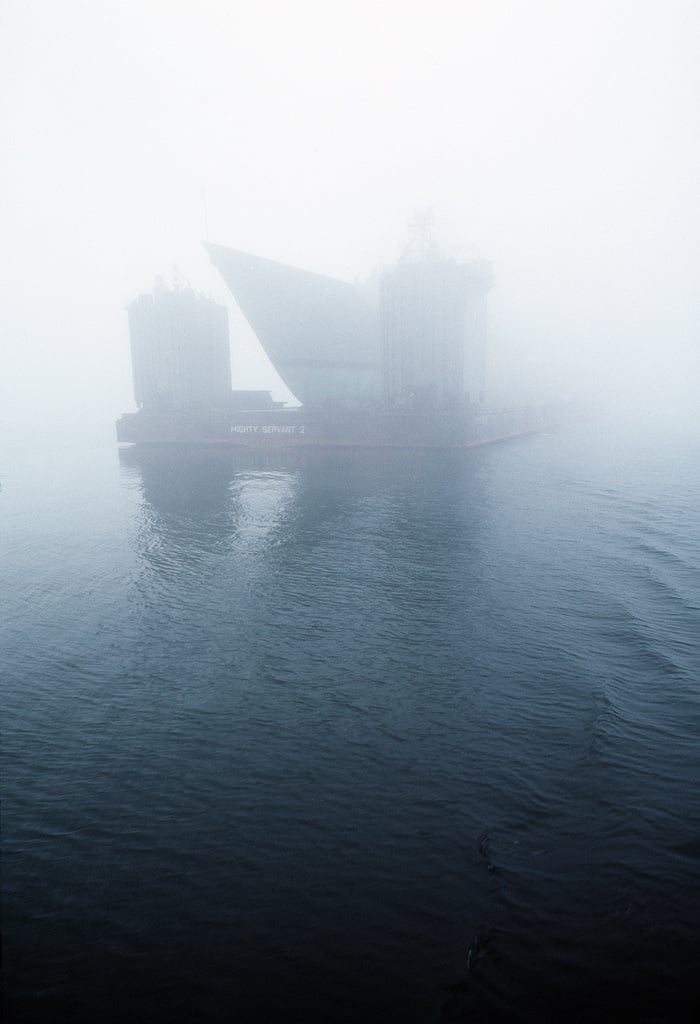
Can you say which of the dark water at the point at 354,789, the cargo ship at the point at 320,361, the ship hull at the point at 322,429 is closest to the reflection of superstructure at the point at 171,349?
the cargo ship at the point at 320,361

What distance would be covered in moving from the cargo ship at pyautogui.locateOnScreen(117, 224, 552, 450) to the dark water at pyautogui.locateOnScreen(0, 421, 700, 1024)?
123 feet

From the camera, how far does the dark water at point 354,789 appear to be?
7137 millimetres

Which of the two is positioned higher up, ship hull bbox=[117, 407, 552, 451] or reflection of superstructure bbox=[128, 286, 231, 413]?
reflection of superstructure bbox=[128, 286, 231, 413]

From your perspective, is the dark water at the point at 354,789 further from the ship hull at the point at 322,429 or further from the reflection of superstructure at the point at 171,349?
the reflection of superstructure at the point at 171,349

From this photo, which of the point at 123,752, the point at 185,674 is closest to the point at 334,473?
the point at 185,674

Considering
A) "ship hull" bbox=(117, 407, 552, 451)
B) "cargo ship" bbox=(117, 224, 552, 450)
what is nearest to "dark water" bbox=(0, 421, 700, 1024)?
"ship hull" bbox=(117, 407, 552, 451)

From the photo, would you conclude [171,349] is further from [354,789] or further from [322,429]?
[354,789]

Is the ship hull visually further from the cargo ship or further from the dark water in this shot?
the dark water

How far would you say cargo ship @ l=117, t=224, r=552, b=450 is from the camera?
59.0m

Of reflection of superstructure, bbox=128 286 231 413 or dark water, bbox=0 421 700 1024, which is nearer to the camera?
dark water, bbox=0 421 700 1024

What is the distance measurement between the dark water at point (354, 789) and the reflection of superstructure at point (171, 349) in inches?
1832

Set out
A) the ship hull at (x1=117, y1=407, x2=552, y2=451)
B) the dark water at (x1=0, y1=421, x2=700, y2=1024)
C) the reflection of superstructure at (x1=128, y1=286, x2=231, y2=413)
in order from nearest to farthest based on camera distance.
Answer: the dark water at (x1=0, y1=421, x2=700, y2=1024) < the ship hull at (x1=117, y1=407, x2=552, y2=451) < the reflection of superstructure at (x1=128, y1=286, x2=231, y2=413)

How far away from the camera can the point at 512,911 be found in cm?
784

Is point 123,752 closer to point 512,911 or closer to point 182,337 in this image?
point 512,911
